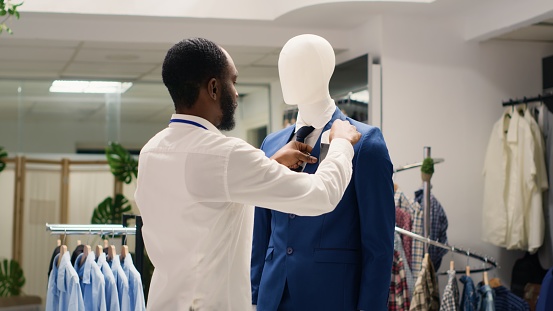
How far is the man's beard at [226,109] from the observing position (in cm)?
212

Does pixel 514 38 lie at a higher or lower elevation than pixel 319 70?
higher

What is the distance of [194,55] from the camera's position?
208 cm

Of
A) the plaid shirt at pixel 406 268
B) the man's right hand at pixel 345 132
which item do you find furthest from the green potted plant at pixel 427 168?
the man's right hand at pixel 345 132

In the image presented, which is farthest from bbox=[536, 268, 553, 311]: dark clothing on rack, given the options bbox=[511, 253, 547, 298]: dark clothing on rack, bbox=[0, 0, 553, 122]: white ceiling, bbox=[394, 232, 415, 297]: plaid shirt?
bbox=[0, 0, 553, 122]: white ceiling

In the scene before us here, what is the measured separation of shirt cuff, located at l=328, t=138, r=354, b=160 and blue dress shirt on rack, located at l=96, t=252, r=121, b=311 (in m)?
2.09

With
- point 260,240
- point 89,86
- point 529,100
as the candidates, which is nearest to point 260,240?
point 260,240

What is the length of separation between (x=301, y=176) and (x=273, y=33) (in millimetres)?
4705

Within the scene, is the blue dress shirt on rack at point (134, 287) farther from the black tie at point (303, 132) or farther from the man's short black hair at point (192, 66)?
the man's short black hair at point (192, 66)

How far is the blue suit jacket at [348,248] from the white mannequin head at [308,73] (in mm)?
166

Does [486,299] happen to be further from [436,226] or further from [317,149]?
[317,149]

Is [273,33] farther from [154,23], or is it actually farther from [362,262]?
[362,262]

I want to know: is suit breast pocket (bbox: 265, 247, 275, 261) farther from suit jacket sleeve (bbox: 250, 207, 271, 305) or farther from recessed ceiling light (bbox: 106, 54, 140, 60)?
recessed ceiling light (bbox: 106, 54, 140, 60)

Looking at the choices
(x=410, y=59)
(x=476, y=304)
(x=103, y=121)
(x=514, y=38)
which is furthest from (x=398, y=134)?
(x=103, y=121)

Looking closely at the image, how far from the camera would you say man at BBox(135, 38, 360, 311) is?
1.99 meters
